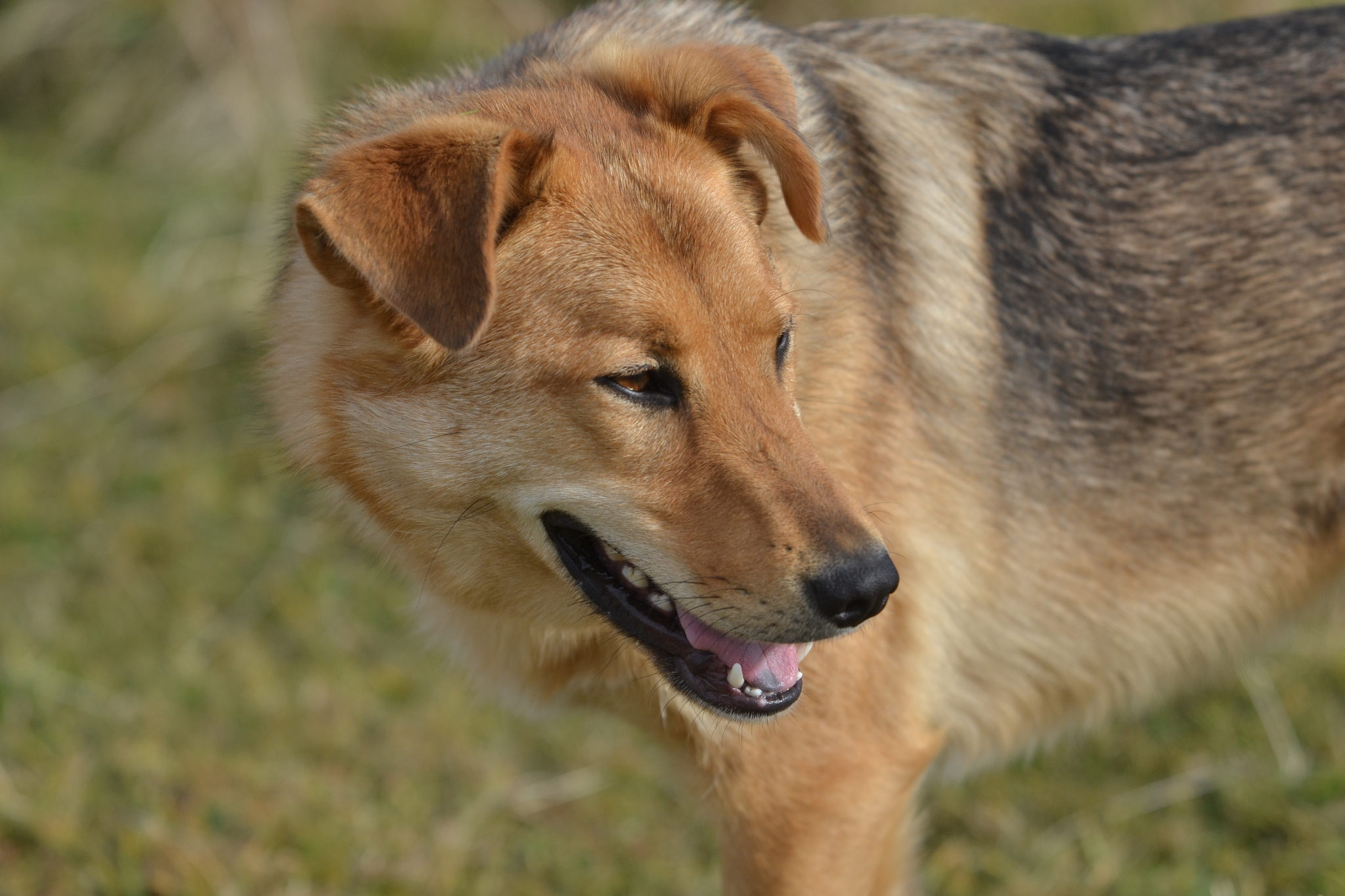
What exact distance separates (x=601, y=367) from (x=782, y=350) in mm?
400

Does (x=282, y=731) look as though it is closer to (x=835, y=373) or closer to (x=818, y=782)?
(x=818, y=782)

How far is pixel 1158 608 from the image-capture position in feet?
9.80

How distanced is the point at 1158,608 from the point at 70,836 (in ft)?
9.70

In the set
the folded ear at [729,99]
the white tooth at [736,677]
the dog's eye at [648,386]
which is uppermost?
the folded ear at [729,99]

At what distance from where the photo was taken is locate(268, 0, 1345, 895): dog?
6.98 ft

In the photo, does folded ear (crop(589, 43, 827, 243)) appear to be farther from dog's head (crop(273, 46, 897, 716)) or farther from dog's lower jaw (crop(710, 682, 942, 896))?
dog's lower jaw (crop(710, 682, 942, 896))

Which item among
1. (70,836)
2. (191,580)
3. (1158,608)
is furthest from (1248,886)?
(191,580)

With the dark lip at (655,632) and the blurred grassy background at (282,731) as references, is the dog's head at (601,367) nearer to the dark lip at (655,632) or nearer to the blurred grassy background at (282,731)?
the dark lip at (655,632)

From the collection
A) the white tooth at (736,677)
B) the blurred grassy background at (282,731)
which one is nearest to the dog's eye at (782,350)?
the white tooth at (736,677)

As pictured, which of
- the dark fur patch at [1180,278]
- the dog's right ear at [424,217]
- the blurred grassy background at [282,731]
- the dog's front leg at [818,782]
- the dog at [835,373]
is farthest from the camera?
the blurred grassy background at [282,731]

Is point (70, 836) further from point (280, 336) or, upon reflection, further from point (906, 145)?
point (906, 145)

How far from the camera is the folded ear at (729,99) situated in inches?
90.5

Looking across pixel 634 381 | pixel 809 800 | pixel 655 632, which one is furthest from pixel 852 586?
pixel 809 800

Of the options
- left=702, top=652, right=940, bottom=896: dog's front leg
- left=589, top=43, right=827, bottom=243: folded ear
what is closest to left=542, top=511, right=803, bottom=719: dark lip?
left=702, top=652, right=940, bottom=896: dog's front leg
